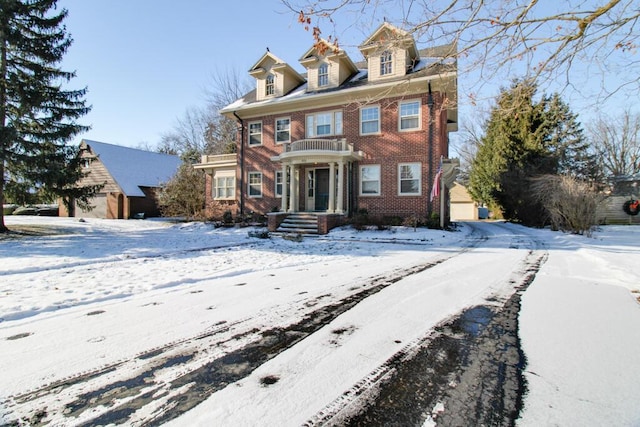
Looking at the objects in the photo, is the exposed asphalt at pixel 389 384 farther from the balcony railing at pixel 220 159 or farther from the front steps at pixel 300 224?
the balcony railing at pixel 220 159

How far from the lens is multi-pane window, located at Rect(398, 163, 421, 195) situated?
1497cm

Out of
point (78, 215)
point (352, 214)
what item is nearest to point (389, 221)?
point (352, 214)

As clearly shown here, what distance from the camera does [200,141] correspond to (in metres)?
36.5

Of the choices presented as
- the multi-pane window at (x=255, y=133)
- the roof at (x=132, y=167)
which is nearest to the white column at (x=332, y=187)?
the multi-pane window at (x=255, y=133)

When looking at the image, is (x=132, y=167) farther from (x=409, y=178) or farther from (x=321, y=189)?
(x=409, y=178)

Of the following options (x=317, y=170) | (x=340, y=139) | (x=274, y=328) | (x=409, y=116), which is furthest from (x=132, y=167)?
(x=274, y=328)

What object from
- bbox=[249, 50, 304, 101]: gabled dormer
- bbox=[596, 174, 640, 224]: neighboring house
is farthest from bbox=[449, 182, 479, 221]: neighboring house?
bbox=[249, 50, 304, 101]: gabled dormer

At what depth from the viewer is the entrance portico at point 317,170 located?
15.0m

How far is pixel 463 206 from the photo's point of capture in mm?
38812

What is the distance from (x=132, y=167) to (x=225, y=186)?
13105 millimetres

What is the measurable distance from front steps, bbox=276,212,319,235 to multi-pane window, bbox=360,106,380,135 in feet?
16.8

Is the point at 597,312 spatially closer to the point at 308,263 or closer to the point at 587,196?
the point at 308,263

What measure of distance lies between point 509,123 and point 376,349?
87.8ft

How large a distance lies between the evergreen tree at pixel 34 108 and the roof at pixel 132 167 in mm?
10653
